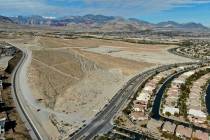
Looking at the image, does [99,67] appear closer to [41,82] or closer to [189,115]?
[41,82]

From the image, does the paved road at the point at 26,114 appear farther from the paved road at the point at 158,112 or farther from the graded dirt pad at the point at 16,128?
the paved road at the point at 158,112

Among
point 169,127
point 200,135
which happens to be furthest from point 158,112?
point 200,135

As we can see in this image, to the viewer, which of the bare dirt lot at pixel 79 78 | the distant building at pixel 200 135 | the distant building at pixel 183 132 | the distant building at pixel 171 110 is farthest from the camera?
the bare dirt lot at pixel 79 78

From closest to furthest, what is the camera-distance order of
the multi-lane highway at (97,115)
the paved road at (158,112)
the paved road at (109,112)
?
the multi-lane highway at (97,115), the paved road at (109,112), the paved road at (158,112)

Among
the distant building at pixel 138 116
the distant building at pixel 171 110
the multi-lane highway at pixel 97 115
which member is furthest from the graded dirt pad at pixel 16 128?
the distant building at pixel 171 110

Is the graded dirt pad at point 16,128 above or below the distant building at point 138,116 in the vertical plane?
below
